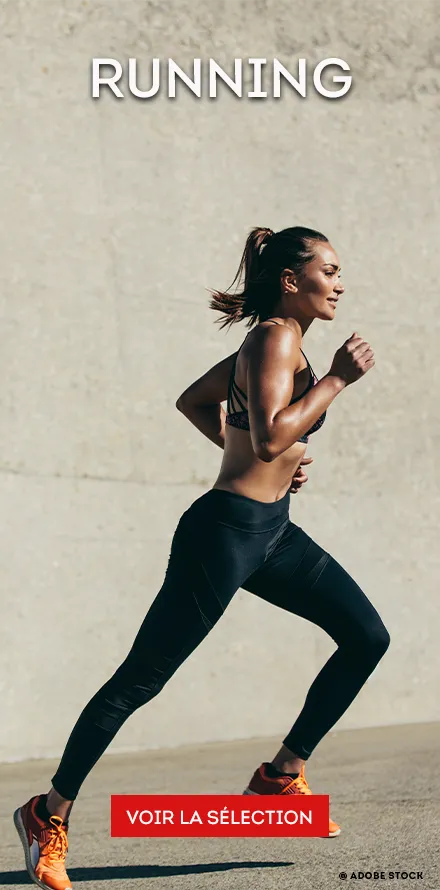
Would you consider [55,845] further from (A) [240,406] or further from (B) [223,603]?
(A) [240,406]

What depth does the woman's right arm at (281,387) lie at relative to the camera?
2.58 meters

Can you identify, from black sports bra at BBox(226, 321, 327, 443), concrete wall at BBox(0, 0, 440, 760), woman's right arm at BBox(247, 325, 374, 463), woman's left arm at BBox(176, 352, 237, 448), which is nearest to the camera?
woman's right arm at BBox(247, 325, 374, 463)

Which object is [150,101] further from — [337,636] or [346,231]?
[337,636]

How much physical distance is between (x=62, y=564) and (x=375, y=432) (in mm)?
1664

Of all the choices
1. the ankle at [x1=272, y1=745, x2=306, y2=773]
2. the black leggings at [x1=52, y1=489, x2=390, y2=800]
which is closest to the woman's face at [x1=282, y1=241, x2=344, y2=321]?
the black leggings at [x1=52, y1=489, x2=390, y2=800]

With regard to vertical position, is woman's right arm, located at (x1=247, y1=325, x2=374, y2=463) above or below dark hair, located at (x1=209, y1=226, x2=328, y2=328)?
below

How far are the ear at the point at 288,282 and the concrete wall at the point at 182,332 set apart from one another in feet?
6.99

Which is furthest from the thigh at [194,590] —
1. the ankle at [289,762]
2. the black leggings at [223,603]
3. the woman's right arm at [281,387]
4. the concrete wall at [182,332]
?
the concrete wall at [182,332]

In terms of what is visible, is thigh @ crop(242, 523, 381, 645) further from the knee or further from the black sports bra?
the black sports bra

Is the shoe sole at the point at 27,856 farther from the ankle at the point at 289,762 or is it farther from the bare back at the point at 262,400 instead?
the bare back at the point at 262,400

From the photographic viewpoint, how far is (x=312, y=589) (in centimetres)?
287

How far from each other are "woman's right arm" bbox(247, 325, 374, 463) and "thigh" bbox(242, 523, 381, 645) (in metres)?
0.39

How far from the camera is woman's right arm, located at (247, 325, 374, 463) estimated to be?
2576 millimetres

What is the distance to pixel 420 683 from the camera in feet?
17.7
